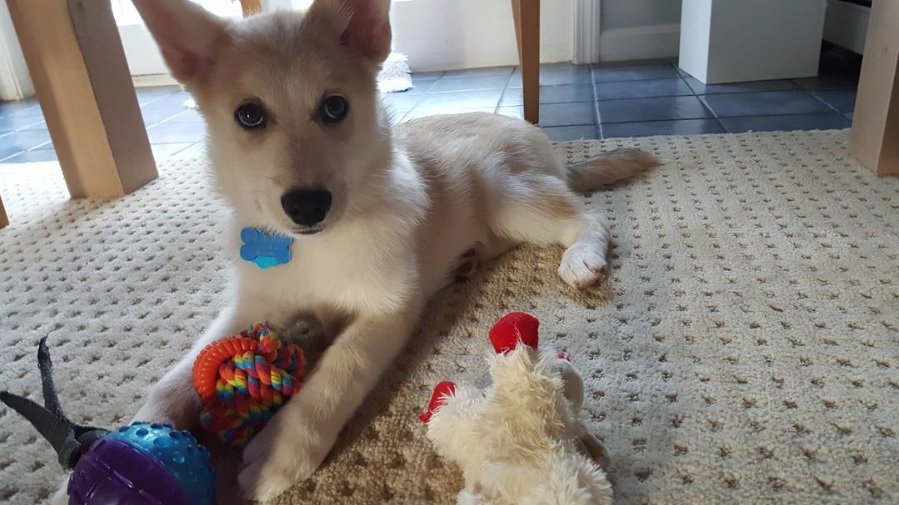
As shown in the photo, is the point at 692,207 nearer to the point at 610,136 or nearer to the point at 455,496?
the point at 610,136

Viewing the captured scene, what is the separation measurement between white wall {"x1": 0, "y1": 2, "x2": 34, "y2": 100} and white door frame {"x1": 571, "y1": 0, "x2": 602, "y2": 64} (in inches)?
148

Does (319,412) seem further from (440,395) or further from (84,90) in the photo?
(84,90)

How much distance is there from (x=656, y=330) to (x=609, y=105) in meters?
2.02

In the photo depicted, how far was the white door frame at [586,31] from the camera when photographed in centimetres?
394

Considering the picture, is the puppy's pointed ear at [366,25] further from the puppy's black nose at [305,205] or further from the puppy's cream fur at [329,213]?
the puppy's black nose at [305,205]

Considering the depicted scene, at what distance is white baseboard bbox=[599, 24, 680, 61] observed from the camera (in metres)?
3.96

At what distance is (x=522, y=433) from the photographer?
29.1 inches

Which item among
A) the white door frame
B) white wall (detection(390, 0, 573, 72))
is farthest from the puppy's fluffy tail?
white wall (detection(390, 0, 573, 72))

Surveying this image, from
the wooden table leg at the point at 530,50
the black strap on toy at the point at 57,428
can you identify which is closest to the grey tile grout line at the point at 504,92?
the wooden table leg at the point at 530,50

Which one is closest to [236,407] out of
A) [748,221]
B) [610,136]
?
[748,221]

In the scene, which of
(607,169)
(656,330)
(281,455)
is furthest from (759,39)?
(281,455)

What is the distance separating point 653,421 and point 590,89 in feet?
8.75

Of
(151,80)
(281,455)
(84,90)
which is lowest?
(151,80)

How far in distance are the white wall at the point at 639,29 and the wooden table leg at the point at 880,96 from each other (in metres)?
2.19
